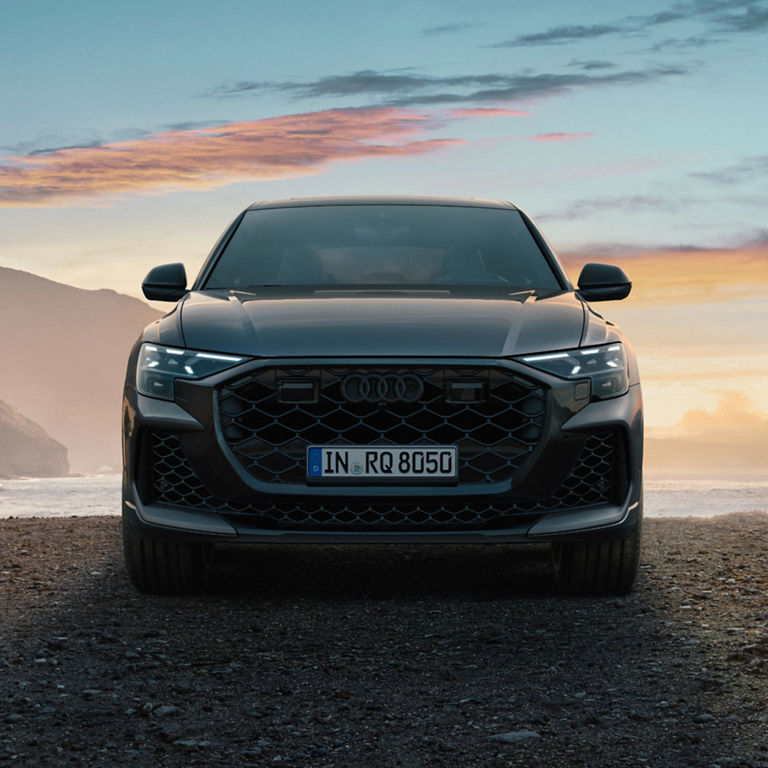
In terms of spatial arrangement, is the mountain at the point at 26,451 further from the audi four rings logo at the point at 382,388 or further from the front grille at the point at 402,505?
the audi four rings logo at the point at 382,388

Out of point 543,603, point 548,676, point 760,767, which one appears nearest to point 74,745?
point 548,676

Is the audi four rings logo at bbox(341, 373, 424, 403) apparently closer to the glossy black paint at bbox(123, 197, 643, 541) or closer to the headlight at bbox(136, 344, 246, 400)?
the glossy black paint at bbox(123, 197, 643, 541)

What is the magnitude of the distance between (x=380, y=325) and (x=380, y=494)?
0.69m

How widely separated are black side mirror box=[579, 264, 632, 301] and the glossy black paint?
0.69 meters

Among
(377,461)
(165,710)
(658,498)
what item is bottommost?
(658,498)

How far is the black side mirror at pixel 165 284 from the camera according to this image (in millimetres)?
5812

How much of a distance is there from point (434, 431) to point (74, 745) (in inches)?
74.6

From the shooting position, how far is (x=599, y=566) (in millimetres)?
5113

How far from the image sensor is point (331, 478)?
4652 mm

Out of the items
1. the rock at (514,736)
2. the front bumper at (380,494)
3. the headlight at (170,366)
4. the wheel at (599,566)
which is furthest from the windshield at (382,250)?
the rock at (514,736)

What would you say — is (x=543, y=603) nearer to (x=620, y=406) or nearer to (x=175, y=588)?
(x=620, y=406)

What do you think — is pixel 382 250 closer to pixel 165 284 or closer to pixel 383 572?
pixel 165 284

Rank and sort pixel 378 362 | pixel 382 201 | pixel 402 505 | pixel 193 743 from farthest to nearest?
pixel 382 201, pixel 402 505, pixel 378 362, pixel 193 743

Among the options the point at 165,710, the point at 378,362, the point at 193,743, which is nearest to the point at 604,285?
the point at 378,362
